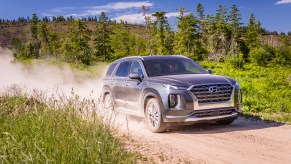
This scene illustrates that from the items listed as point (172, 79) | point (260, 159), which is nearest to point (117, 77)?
point (172, 79)

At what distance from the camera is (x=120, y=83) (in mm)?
10125

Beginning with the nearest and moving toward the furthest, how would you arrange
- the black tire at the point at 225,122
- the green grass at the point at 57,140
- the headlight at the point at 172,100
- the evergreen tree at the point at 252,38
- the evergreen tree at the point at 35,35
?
the green grass at the point at 57,140 → the headlight at the point at 172,100 → the black tire at the point at 225,122 → the evergreen tree at the point at 252,38 → the evergreen tree at the point at 35,35

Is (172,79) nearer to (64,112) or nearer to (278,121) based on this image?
(64,112)

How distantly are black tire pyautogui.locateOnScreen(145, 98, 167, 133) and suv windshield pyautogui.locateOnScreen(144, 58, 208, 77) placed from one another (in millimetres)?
853

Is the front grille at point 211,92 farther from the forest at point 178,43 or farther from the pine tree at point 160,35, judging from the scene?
the pine tree at point 160,35

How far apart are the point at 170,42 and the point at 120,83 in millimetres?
77215

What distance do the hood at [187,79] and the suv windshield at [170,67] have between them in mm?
399

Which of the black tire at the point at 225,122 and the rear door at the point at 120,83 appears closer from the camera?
the black tire at the point at 225,122

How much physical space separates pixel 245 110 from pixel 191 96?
5.11 m

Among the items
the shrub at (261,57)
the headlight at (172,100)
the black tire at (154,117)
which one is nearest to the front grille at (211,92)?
the headlight at (172,100)

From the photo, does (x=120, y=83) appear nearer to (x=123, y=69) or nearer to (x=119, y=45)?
(x=123, y=69)

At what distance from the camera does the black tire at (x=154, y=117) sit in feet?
26.5

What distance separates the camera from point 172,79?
27.0ft

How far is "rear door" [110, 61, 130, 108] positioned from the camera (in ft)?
32.7
